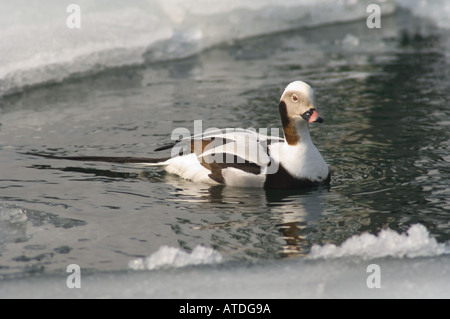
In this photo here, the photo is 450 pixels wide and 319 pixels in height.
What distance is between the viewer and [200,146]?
618cm

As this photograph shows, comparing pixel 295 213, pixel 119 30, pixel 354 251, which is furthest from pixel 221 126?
pixel 119 30

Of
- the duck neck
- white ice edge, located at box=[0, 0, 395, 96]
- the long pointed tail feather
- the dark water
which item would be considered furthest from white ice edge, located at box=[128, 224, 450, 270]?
white ice edge, located at box=[0, 0, 395, 96]

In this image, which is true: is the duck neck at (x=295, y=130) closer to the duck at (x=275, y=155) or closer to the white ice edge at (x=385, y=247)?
the duck at (x=275, y=155)

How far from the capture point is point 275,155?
19.2 feet

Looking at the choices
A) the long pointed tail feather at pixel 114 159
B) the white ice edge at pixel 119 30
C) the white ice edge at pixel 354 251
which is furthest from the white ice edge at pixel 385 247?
the white ice edge at pixel 119 30

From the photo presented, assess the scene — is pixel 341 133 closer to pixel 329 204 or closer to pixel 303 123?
pixel 303 123

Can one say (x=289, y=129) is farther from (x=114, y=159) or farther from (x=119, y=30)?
(x=119, y=30)

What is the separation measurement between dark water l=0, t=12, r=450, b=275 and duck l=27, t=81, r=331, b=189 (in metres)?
0.12

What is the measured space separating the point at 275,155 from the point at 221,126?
1.67m

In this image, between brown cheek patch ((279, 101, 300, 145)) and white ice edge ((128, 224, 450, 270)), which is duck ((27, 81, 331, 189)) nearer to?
brown cheek patch ((279, 101, 300, 145))

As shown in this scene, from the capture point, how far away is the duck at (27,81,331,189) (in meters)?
5.78

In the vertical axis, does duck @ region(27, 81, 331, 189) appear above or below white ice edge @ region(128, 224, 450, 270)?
above

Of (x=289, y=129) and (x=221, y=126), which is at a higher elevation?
(x=221, y=126)
